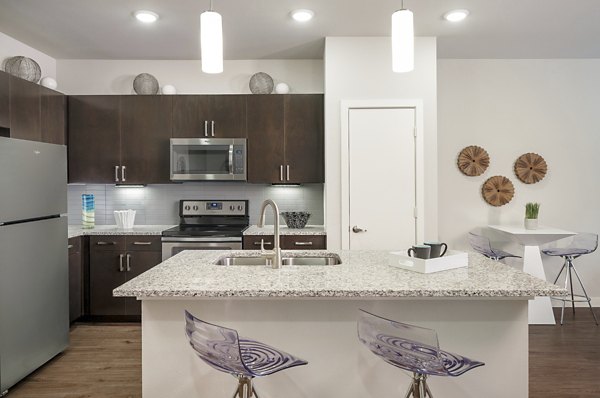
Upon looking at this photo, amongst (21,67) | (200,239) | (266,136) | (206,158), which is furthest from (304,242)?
(21,67)

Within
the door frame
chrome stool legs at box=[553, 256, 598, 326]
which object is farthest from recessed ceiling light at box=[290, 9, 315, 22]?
chrome stool legs at box=[553, 256, 598, 326]

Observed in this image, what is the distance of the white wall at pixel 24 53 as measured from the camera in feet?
12.8

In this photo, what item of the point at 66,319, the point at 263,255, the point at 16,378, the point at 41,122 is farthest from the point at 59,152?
the point at 263,255

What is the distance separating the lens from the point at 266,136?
434 centimetres

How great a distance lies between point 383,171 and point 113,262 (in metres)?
2.67

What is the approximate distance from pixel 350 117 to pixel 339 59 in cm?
54

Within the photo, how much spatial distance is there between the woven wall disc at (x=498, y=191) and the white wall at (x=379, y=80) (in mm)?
1009

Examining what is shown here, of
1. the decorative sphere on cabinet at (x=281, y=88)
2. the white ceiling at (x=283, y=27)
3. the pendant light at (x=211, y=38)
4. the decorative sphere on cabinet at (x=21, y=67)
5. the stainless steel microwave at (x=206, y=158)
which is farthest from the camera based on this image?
the decorative sphere on cabinet at (x=281, y=88)

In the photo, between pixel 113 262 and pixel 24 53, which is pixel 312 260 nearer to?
pixel 113 262

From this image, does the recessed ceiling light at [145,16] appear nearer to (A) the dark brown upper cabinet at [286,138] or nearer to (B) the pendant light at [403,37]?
(A) the dark brown upper cabinet at [286,138]

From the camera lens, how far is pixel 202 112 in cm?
434

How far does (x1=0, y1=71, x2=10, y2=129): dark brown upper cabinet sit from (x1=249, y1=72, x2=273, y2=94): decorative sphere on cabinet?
2.08 meters

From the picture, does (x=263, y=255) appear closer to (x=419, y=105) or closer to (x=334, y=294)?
(x=334, y=294)

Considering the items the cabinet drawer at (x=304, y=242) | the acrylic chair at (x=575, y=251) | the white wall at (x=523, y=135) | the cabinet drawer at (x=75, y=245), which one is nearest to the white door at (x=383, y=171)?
the cabinet drawer at (x=304, y=242)
